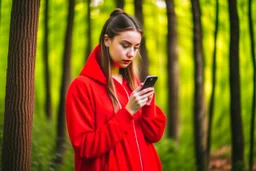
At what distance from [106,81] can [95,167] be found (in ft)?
2.11

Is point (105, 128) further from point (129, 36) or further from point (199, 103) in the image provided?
Answer: point (199, 103)

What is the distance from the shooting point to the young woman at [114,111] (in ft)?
13.0

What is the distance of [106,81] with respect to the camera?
13.5ft

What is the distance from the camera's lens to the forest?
15.0 ft

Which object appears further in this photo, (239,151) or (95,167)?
(239,151)

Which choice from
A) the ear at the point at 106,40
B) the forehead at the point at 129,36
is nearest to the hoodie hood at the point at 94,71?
the ear at the point at 106,40

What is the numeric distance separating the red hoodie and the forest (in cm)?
70

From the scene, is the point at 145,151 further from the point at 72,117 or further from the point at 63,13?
the point at 63,13

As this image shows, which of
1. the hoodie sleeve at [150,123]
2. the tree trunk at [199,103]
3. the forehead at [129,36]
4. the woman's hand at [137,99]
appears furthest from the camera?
the tree trunk at [199,103]

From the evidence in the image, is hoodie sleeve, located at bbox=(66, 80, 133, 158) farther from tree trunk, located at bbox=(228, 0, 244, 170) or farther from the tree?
tree trunk, located at bbox=(228, 0, 244, 170)

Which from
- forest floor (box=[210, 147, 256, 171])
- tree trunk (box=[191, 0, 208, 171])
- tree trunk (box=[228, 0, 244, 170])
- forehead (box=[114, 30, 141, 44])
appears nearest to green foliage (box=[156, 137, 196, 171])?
forest floor (box=[210, 147, 256, 171])

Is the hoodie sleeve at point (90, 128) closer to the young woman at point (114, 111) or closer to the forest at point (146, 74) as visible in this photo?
the young woman at point (114, 111)

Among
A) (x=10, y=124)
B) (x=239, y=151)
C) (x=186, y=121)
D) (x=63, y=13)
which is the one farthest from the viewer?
(x=186, y=121)

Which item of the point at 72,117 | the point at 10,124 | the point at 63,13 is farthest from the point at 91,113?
the point at 63,13
